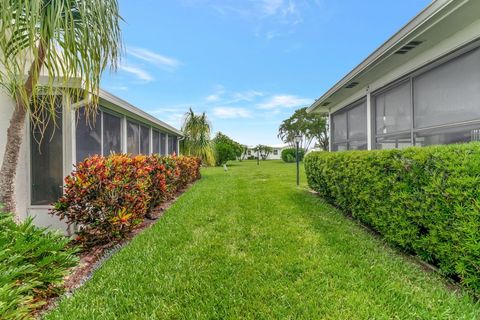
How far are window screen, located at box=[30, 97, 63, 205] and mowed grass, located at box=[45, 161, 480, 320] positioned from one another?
7.13ft

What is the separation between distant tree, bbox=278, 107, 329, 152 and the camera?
117ft

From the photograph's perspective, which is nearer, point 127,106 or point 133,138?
point 127,106

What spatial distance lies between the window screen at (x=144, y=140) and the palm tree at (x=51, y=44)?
5.59m

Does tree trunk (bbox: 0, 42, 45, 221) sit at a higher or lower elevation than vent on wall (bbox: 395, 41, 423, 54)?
lower

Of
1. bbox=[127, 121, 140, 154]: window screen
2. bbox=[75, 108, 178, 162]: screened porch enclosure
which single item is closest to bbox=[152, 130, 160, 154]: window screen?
bbox=[75, 108, 178, 162]: screened porch enclosure

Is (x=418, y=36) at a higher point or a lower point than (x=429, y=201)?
higher

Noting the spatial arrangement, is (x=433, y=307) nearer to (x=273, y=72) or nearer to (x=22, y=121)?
(x=22, y=121)

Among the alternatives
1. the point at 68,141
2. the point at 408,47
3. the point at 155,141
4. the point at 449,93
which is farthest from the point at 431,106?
the point at 155,141

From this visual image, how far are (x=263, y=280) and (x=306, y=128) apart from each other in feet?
124

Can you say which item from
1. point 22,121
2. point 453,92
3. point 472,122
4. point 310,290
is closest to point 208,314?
point 310,290

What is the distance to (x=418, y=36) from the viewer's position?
12.4 ft

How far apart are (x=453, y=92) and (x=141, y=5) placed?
6.87 m

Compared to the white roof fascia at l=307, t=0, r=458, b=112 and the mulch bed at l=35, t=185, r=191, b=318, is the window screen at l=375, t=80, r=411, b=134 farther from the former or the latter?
the mulch bed at l=35, t=185, r=191, b=318

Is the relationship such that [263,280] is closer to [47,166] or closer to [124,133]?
[47,166]
